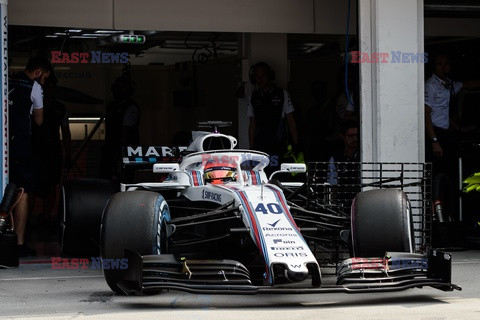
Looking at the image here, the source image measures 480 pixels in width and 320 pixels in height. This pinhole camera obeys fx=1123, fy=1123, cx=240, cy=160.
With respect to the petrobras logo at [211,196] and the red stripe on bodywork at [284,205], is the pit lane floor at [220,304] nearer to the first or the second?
the red stripe on bodywork at [284,205]

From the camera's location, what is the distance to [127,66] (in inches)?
701

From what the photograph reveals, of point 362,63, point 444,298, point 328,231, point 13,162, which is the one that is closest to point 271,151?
point 362,63

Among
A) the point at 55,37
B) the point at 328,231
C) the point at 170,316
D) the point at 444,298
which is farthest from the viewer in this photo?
the point at 55,37

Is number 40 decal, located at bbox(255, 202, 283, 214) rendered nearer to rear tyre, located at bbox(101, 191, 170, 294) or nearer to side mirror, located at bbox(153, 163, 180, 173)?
rear tyre, located at bbox(101, 191, 170, 294)

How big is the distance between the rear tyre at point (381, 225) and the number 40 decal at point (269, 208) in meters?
0.59

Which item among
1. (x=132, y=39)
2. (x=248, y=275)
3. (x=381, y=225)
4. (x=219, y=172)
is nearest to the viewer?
(x=248, y=275)

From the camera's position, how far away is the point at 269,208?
7980 mm

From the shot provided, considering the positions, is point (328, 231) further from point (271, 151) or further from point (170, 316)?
point (271, 151)

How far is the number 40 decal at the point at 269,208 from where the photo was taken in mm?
7938

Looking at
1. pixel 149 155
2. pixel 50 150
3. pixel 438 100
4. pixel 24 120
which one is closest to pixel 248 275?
pixel 149 155

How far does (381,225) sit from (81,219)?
270cm

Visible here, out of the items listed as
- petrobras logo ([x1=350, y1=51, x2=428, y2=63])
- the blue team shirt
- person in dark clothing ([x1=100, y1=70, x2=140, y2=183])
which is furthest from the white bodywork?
person in dark clothing ([x1=100, y1=70, x2=140, y2=183])

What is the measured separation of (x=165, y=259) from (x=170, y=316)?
528 mm

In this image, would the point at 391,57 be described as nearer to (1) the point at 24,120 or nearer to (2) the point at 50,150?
(1) the point at 24,120
